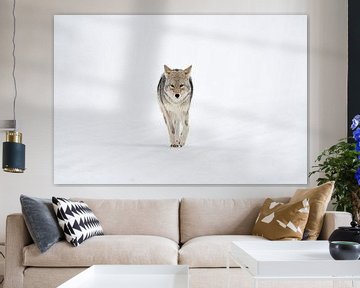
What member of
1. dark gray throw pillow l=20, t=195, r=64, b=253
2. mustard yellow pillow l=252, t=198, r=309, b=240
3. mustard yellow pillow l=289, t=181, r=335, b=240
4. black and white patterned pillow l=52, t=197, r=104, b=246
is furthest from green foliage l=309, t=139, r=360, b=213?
dark gray throw pillow l=20, t=195, r=64, b=253

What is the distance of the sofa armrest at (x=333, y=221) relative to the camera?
12.4ft

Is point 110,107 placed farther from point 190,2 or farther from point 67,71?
point 190,2

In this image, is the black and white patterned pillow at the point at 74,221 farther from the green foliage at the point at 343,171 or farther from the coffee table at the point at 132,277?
the green foliage at the point at 343,171

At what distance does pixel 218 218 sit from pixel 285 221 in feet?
2.10

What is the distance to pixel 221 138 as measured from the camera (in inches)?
194

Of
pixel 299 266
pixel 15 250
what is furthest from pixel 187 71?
pixel 299 266

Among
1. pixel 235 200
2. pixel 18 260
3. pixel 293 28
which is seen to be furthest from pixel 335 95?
pixel 18 260

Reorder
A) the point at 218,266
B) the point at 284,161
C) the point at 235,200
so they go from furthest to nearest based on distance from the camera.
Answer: the point at 284,161 < the point at 235,200 < the point at 218,266

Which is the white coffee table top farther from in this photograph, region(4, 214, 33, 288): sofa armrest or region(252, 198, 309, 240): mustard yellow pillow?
region(4, 214, 33, 288): sofa armrest

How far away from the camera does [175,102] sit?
491 cm

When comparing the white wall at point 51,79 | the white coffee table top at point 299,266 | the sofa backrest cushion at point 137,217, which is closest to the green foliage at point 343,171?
the white wall at point 51,79

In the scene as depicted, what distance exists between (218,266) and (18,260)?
1.29m

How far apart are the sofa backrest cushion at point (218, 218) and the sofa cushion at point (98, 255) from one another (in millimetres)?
640

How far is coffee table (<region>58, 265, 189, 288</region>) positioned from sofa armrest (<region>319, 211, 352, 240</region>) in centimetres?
135
